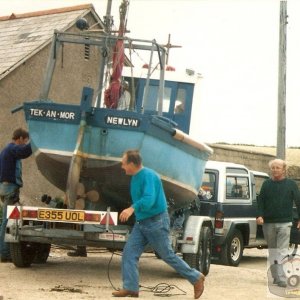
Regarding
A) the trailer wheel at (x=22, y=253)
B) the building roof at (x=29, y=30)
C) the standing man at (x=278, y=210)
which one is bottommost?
the trailer wheel at (x=22, y=253)

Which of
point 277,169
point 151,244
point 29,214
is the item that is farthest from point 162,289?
point 277,169

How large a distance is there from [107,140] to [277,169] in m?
2.49

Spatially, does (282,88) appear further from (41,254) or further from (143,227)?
(143,227)

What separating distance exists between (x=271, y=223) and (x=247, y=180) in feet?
16.3

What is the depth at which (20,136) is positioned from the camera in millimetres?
12336

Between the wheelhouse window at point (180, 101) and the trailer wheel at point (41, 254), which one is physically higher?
the wheelhouse window at point (180, 101)

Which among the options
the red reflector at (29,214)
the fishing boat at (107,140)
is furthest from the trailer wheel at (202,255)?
the red reflector at (29,214)

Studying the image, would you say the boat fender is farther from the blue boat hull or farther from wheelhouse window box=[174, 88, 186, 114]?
wheelhouse window box=[174, 88, 186, 114]

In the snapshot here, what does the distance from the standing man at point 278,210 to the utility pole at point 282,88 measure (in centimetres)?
914

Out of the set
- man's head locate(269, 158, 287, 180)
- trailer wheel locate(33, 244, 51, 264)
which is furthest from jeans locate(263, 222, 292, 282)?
trailer wheel locate(33, 244, 51, 264)

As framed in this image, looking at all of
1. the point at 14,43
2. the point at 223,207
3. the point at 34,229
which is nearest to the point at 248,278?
the point at 223,207

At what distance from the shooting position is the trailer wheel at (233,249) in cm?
1530

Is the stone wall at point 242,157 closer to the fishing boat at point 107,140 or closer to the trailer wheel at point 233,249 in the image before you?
the trailer wheel at point 233,249

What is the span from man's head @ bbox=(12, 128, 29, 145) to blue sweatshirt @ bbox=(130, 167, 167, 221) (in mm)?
3472
